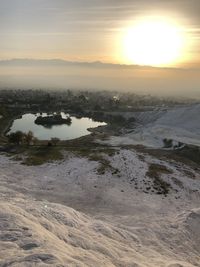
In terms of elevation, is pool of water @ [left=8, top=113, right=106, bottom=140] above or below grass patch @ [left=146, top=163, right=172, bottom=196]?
above

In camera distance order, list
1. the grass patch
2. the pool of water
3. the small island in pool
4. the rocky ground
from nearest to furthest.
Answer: the rocky ground → the grass patch → the pool of water → the small island in pool

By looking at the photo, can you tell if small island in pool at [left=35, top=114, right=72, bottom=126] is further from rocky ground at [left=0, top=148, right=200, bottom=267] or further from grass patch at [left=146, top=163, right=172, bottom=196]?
grass patch at [left=146, top=163, right=172, bottom=196]

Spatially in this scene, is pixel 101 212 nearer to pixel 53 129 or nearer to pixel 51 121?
pixel 53 129

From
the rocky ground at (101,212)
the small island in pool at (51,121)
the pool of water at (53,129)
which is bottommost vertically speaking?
the rocky ground at (101,212)

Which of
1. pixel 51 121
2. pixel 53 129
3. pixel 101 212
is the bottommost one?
pixel 101 212

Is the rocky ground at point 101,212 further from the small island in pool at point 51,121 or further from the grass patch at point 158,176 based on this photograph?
the small island in pool at point 51,121

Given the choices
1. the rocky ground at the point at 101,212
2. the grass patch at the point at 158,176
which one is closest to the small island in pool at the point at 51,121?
the rocky ground at the point at 101,212

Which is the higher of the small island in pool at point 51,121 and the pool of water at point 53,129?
the small island in pool at point 51,121

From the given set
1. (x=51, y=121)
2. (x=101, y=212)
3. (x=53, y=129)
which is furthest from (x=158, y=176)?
(x=51, y=121)

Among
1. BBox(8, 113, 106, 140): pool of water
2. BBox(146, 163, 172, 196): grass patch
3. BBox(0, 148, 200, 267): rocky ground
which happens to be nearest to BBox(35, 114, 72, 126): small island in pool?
BBox(8, 113, 106, 140): pool of water

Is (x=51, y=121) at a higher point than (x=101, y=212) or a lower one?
higher
